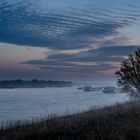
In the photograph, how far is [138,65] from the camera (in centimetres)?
2286

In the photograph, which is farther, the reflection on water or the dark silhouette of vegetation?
the reflection on water

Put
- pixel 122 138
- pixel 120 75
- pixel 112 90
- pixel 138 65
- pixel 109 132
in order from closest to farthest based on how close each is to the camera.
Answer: pixel 122 138 < pixel 109 132 < pixel 138 65 < pixel 120 75 < pixel 112 90

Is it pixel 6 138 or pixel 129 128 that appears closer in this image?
pixel 129 128

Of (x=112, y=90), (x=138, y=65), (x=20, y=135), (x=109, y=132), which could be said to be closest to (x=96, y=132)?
(x=109, y=132)

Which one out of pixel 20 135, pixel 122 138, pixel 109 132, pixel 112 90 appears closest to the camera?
pixel 122 138

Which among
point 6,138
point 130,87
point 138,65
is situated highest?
point 138,65

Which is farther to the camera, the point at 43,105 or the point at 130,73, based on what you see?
the point at 43,105

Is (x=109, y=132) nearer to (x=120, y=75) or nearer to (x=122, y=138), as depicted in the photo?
(x=122, y=138)

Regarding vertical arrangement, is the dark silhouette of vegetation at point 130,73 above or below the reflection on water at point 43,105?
above

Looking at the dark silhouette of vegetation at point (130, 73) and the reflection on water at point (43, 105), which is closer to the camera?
the dark silhouette of vegetation at point (130, 73)

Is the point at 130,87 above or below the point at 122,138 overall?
above

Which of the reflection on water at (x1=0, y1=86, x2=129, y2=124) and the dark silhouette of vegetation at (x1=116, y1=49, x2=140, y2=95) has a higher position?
the dark silhouette of vegetation at (x1=116, y1=49, x2=140, y2=95)

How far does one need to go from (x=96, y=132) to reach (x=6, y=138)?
4.02m

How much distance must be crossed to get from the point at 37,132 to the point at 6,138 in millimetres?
1455
